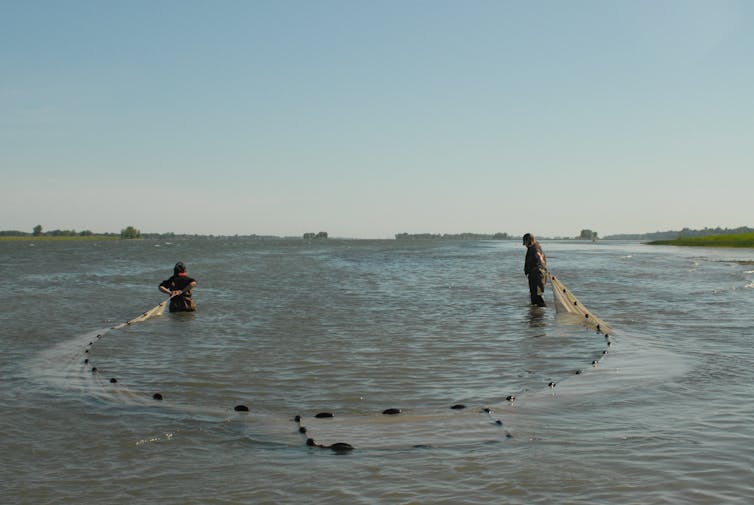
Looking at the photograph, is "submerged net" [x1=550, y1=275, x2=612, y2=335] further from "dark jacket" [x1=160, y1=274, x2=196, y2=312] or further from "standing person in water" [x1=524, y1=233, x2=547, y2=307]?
"dark jacket" [x1=160, y1=274, x2=196, y2=312]

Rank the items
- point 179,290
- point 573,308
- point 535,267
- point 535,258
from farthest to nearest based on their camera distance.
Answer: point 535,267, point 535,258, point 179,290, point 573,308

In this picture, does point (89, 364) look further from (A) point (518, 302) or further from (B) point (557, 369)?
(A) point (518, 302)

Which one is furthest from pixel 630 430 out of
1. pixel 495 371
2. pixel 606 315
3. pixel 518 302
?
pixel 518 302

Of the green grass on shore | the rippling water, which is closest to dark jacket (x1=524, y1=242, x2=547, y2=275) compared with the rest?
the rippling water

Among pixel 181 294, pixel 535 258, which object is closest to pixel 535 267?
pixel 535 258

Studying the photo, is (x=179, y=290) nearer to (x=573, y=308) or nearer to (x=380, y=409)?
(x=573, y=308)

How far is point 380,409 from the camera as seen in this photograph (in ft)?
27.6

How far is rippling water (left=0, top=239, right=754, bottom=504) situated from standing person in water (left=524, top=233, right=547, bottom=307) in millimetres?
2846

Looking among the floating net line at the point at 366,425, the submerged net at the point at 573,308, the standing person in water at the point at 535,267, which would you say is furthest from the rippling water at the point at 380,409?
the standing person in water at the point at 535,267

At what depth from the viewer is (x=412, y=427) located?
7.31 metres

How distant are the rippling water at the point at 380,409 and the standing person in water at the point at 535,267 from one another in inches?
112

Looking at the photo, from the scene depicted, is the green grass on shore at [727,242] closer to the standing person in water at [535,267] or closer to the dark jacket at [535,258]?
the standing person in water at [535,267]

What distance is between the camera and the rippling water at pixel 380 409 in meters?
5.50

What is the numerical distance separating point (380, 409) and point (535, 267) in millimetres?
13881
